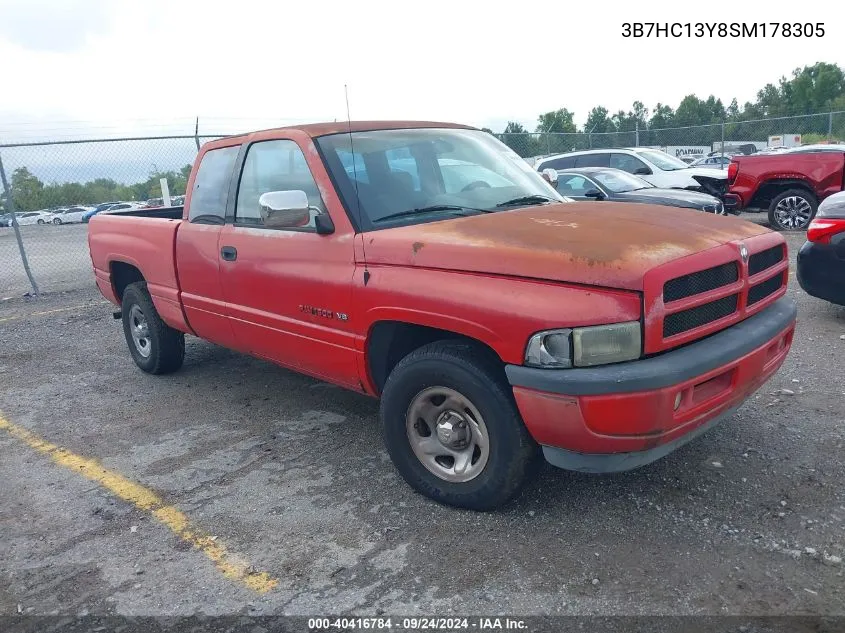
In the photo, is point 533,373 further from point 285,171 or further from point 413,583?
point 285,171

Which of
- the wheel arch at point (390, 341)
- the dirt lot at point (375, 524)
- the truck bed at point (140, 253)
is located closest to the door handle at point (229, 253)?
the truck bed at point (140, 253)

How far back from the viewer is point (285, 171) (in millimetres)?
4008

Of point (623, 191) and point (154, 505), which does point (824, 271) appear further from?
point (154, 505)

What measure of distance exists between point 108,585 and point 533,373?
2.00 m

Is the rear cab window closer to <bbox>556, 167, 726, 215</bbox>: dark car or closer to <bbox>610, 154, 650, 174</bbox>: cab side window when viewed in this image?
<bbox>556, 167, 726, 215</bbox>: dark car

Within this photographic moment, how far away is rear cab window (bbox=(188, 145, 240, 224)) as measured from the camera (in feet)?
14.8

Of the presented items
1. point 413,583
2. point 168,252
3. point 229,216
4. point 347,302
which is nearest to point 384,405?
point 347,302

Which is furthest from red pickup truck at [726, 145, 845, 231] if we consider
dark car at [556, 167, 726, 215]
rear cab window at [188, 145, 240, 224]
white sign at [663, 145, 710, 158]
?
white sign at [663, 145, 710, 158]

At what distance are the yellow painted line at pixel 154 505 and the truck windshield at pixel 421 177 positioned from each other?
5.55 feet

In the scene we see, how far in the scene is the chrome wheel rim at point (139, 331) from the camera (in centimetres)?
571

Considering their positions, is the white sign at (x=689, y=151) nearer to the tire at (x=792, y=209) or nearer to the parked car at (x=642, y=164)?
the parked car at (x=642, y=164)

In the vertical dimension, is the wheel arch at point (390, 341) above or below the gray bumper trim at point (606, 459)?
above

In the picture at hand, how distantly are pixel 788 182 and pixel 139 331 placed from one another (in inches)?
398

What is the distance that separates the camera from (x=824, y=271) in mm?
5559
